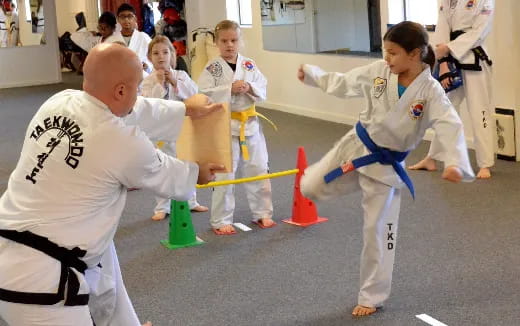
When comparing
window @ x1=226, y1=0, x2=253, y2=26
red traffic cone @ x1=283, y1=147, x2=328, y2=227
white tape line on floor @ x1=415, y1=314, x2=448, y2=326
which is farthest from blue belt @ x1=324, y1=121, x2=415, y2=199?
window @ x1=226, y1=0, x2=253, y2=26

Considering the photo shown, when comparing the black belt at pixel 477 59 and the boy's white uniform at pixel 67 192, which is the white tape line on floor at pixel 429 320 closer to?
the boy's white uniform at pixel 67 192

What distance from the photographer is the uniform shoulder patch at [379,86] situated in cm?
305

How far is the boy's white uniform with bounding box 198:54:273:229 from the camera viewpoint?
171 inches

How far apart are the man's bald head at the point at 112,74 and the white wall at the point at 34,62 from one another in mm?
11537

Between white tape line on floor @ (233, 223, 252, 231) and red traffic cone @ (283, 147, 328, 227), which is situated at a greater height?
red traffic cone @ (283, 147, 328, 227)

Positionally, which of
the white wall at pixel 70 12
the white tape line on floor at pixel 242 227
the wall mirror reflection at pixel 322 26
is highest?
the white wall at pixel 70 12

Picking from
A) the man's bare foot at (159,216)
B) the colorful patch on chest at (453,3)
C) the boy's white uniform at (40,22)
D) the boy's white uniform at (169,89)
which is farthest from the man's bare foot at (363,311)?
the boy's white uniform at (40,22)

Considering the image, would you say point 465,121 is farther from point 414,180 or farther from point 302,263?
point 302,263

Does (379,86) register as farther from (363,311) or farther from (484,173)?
(484,173)

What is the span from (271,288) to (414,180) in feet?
6.77

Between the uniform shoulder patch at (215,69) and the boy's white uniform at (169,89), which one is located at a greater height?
the uniform shoulder patch at (215,69)

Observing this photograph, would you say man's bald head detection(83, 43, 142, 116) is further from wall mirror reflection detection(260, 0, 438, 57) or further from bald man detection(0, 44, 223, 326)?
wall mirror reflection detection(260, 0, 438, 57)

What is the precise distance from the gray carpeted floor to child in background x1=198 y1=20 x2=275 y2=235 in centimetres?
15

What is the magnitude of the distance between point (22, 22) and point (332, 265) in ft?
36.0
